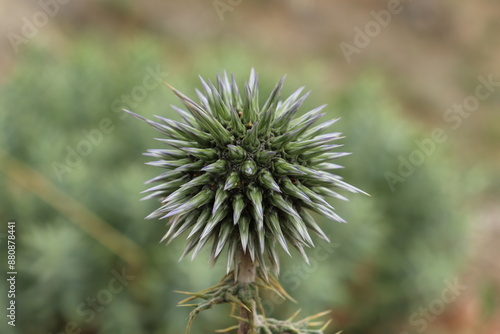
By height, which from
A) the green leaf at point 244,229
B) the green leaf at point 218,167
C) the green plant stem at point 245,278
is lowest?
the green plant stem at point 245,278

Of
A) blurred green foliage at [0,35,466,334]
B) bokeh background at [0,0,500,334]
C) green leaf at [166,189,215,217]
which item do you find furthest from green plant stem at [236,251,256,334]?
blurred green foliage at [0,35,466,334]

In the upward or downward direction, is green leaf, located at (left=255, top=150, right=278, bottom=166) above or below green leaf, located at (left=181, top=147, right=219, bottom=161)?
above

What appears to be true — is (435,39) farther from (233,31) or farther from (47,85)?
(47,85)

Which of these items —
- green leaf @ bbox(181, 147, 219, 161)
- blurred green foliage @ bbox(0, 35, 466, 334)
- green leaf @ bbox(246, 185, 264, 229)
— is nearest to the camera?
green leaf @ bbox(246, 185, 264, 229)

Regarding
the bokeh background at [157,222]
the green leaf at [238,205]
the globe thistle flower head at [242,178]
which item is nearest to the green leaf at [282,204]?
the globe thistle flower head at [242,178]

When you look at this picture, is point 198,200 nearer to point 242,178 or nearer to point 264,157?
point 242,178

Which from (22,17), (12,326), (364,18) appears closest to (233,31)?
(364,18)

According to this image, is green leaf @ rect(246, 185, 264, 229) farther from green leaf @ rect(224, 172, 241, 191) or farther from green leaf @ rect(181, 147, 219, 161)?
green leaf @ rect(181, 147, 219, 161)

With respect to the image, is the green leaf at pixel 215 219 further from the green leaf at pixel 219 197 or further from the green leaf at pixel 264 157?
the green leaf at pixel 264 157
